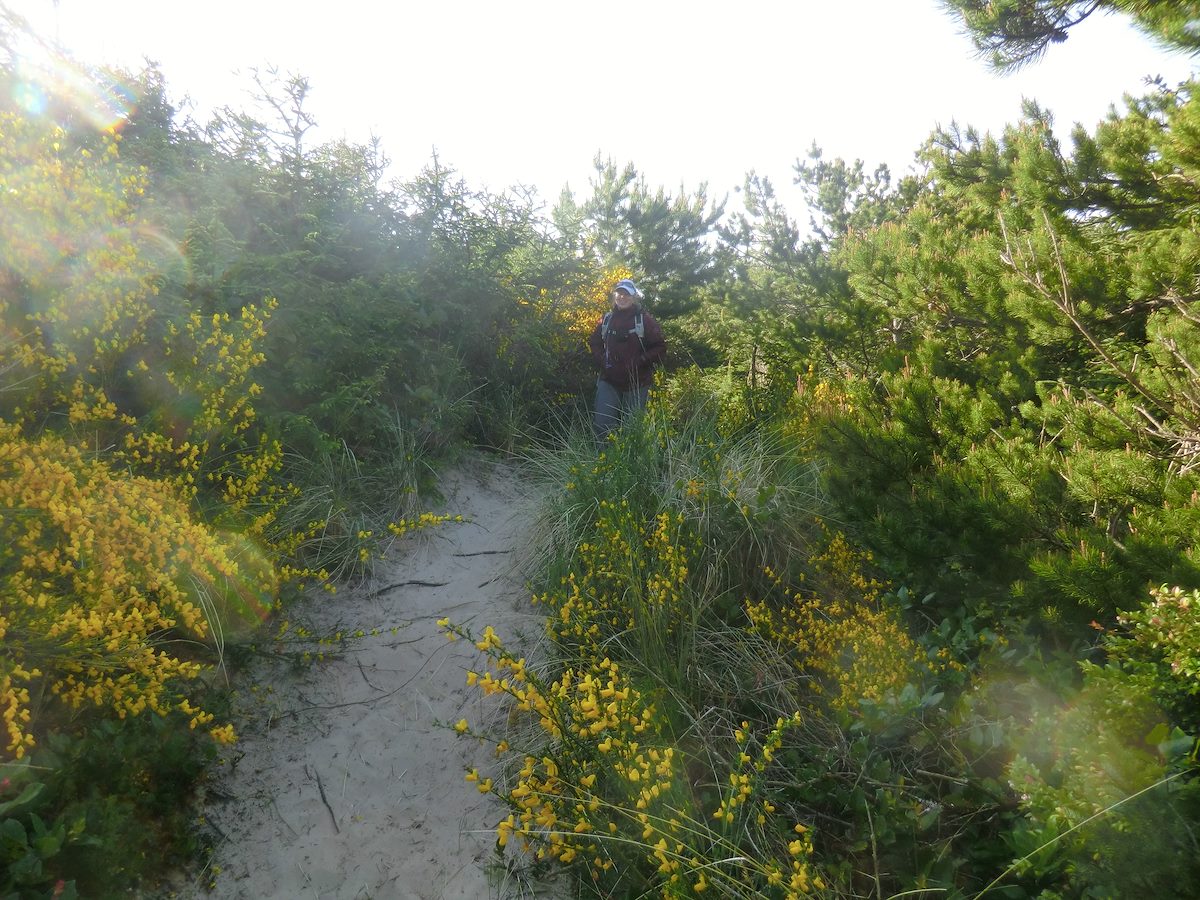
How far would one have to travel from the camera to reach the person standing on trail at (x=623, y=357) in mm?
6277

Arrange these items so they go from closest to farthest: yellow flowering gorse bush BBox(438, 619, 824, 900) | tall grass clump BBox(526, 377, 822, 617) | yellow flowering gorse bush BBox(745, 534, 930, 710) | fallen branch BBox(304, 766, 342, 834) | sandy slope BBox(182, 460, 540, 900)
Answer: yellow flowering gorse bush BBox(438, 619, 824, 900) < sandy slope BBox(182, 460, 540, 900) < fallen branch BBox(304, 766, 342, 834) < yellow flowering gorse bush BBox(745, 534, 930, 710) < tall grass clump BBox(526, 377, 822, 617)

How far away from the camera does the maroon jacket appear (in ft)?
20.6

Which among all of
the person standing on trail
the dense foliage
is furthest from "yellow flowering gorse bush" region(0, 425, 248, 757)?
the person standing on trail

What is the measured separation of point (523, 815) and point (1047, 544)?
7.00ft

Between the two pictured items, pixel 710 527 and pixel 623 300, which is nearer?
pixel 710 527

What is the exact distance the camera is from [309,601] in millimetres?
3869

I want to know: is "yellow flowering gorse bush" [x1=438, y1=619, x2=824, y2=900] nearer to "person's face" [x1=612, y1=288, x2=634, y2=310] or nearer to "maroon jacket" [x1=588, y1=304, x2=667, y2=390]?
"maroon jacket" [x1=588, y1=304, x2=667, y2=390]

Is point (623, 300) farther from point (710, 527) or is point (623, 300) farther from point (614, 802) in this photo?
point (614, 802)

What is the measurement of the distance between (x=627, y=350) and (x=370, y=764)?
4112 millimetres

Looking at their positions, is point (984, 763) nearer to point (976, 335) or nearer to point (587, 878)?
point (587, 878)

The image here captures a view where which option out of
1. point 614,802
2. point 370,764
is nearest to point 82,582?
point 370,764

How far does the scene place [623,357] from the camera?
629 centimetres

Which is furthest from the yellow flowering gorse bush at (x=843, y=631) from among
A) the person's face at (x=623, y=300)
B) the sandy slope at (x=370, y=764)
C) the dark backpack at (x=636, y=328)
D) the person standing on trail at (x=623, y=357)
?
the person's face at (x=623, y=300)

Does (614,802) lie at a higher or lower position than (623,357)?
lower
